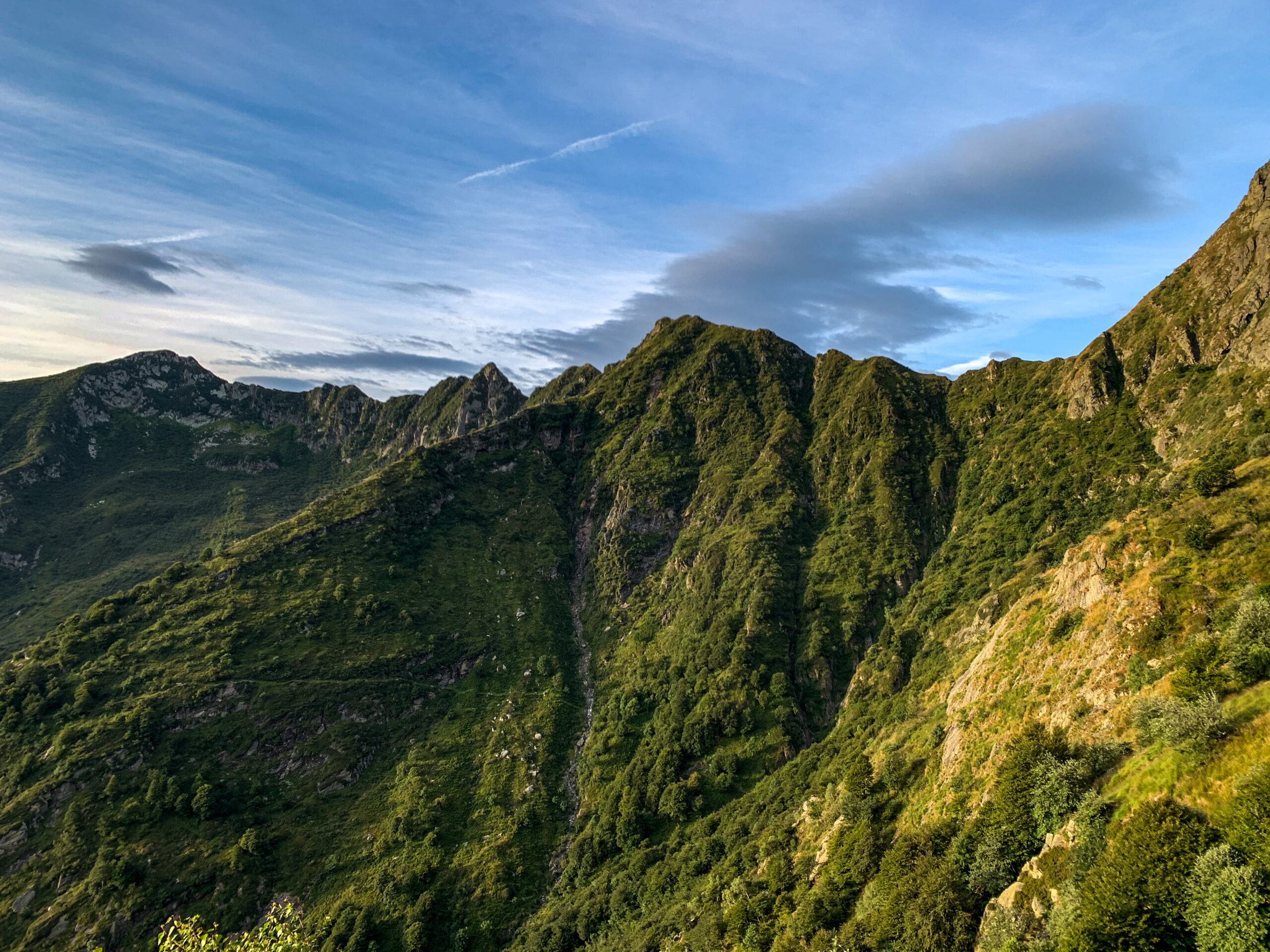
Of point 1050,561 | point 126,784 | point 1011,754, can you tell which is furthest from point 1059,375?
point 126,784

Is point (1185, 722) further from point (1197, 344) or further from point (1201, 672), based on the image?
point (1197, 344)

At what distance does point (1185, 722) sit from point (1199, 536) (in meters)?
19.1

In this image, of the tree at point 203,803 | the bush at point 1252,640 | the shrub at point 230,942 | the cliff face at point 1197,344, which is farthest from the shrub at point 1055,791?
the tree at point 203,803

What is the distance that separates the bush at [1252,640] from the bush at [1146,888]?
9.25 meters

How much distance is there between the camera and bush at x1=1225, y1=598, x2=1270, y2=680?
27.1 metres

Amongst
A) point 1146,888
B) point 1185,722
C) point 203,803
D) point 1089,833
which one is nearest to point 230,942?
point 1146,888

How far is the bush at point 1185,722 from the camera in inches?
1001

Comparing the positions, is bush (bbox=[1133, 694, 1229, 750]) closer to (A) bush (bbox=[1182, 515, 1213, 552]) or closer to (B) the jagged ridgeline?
(B) the jagged ridgeline

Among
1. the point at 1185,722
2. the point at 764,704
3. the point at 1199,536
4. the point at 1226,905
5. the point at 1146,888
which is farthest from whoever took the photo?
the point at 764,704

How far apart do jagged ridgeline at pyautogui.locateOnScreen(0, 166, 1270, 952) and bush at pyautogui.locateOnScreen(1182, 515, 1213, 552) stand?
0.30 m

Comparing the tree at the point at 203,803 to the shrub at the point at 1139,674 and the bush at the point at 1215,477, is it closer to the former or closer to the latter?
the shrub at the point at 1139,674

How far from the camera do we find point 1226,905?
766 inches

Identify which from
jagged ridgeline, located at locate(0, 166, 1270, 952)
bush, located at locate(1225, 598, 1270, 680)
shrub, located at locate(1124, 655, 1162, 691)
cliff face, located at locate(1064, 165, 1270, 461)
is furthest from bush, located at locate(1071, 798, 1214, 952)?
cliff face, located at locate(1064, 165, 1270, 461)

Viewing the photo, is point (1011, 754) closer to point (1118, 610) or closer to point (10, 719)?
point (1118, 610)
